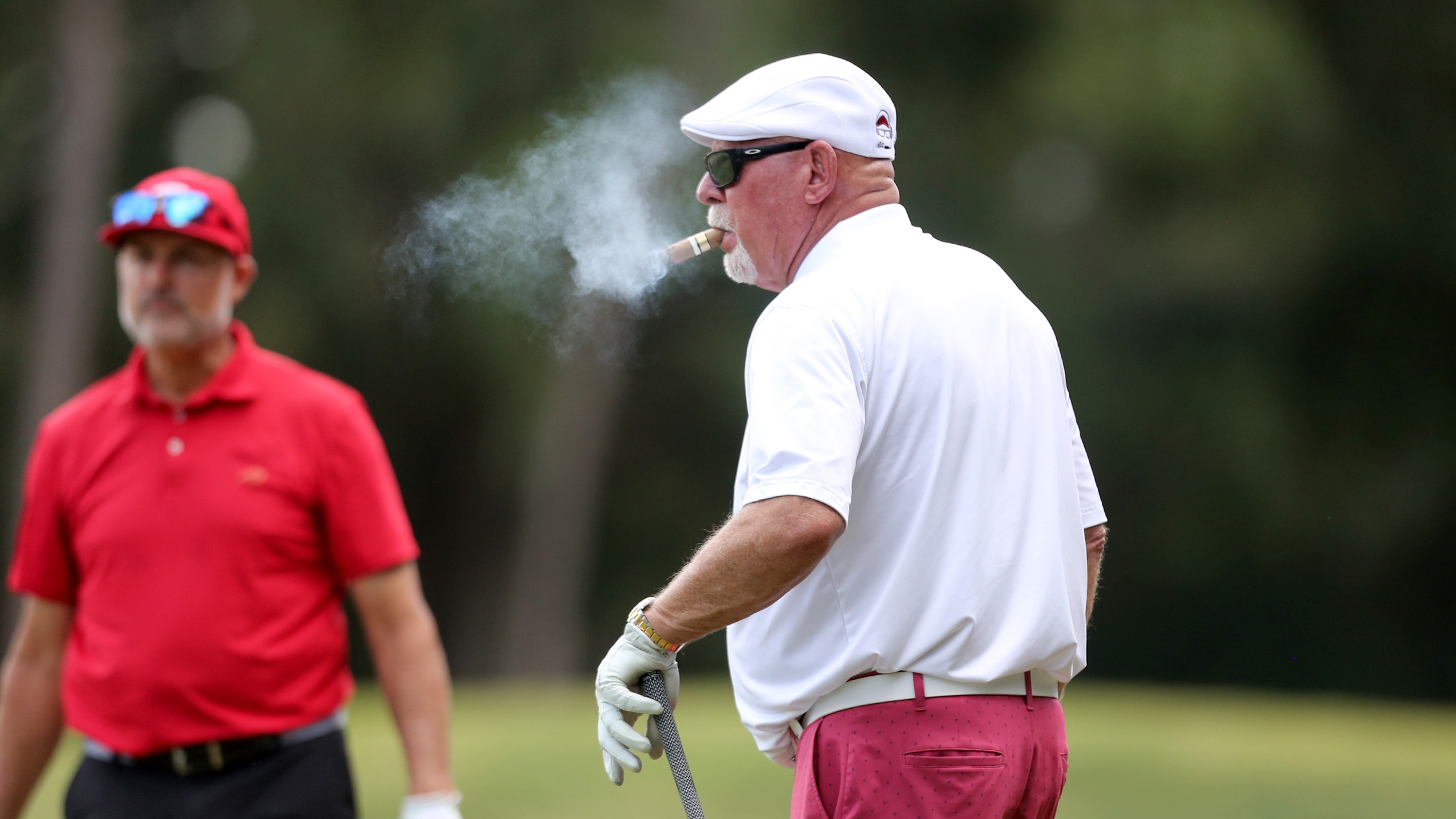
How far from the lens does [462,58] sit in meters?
17.3

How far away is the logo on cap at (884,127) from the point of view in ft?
9.27

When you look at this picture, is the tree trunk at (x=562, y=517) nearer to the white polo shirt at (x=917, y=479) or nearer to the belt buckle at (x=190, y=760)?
the belt buckle at (x=190, y=760)

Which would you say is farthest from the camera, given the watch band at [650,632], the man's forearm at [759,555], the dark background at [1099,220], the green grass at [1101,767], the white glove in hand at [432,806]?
the dark background at [1099,220]

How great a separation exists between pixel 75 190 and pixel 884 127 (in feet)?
53.7

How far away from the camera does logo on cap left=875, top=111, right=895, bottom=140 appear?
111 inches

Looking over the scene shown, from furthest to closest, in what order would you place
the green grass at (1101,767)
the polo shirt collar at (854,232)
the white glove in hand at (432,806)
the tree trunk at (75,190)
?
the tree trunk at (75,190), the green grass at (1101,767), the white glove in hand at (432,806), the polo shirt collar at (854,232)

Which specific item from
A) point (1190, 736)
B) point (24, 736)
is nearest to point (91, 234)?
point (1190, 736)

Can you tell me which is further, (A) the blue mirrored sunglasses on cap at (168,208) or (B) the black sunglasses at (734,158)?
(A) the blue mirrored sunglasses on cap at (168,208)

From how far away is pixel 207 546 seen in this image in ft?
11.5

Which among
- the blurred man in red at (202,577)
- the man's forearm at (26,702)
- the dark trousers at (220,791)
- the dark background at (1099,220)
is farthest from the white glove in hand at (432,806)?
the dark background at (1099,220)

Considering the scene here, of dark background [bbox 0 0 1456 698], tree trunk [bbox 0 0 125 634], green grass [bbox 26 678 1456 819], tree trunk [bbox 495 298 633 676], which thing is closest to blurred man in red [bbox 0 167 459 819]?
green grass [bbox 26 678 1456 819]

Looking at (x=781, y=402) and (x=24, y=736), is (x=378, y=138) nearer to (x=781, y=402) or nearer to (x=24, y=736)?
(x=24, y=736)

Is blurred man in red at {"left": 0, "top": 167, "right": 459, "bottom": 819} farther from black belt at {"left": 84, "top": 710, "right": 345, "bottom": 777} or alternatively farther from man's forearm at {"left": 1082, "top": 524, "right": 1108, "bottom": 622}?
man's forearm at {"left": 1082, "top": 524, "right": 1108, "bottom": 622}

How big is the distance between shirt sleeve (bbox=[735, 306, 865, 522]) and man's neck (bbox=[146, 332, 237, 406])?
1.76m
